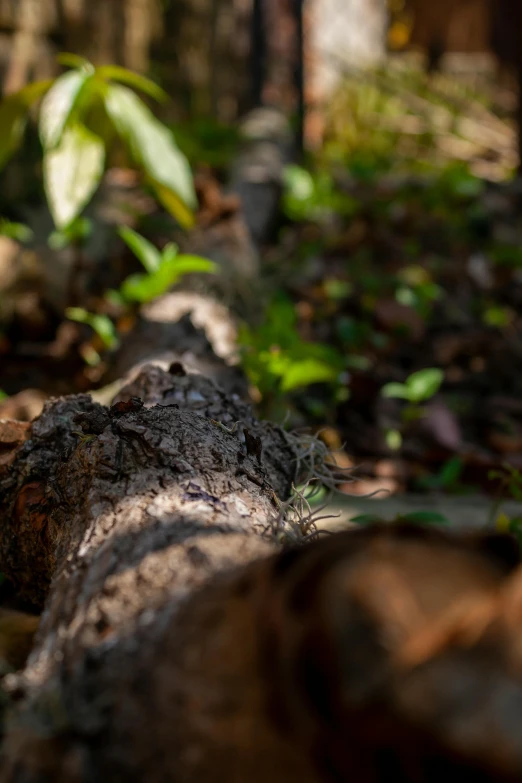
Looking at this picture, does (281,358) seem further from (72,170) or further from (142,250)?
(72,170)

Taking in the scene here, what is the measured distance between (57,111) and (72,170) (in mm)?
194

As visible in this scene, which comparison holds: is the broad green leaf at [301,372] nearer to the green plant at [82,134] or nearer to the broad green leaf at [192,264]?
the broad green leaf at [192,264]

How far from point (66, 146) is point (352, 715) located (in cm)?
209

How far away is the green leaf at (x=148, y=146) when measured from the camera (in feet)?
7.58

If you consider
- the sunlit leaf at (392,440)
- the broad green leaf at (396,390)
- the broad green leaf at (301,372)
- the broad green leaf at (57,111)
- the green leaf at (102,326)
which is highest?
the broad green leaf at (57,111)

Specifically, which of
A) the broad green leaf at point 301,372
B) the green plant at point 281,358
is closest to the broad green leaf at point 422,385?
the green plant at point 281,358

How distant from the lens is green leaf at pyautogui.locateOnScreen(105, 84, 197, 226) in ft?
7.58

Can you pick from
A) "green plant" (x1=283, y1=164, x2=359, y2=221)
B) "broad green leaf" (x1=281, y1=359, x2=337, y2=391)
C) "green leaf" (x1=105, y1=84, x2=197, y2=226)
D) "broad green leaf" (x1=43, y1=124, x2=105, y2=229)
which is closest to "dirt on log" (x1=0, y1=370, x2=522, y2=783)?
"broad green leaf" (x1=281, y1=359, x2=337, y2=391)

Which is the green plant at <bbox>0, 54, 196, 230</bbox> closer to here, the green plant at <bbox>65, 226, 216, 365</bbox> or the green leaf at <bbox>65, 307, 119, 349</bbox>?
the green plant at <bbox>65, 226, 216, 365</bbox>

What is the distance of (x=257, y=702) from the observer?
2.30 feet

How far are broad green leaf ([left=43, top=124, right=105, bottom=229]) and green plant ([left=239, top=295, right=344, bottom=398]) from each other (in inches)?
29.4

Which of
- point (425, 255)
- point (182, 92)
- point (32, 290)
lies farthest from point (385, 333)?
point (182, 92)

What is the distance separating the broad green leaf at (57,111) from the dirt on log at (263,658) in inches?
62.5

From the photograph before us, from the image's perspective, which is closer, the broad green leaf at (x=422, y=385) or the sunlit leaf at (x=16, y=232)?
the broad green leaf at (x=422, y=385)
